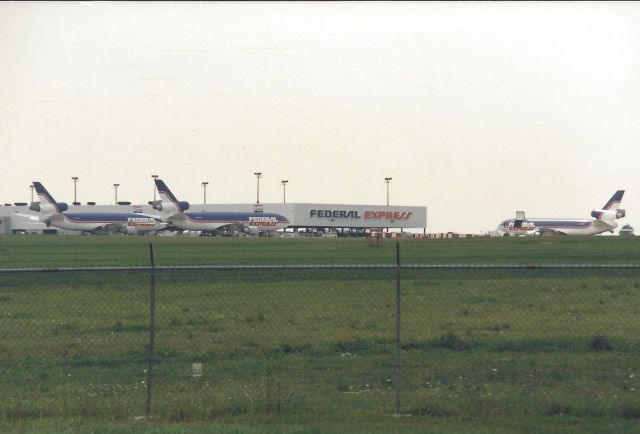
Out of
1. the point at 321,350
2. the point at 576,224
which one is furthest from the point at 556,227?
the point at 321,350

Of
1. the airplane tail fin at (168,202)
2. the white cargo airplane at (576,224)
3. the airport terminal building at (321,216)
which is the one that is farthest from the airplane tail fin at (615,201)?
the airplane tail fin at (168,202)

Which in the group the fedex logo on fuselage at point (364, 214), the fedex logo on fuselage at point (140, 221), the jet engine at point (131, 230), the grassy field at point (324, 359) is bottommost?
the jet engine at point (131, 230)

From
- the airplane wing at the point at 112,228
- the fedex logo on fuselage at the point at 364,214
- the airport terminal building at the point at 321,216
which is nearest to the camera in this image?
the airplane wing at the point at 112,228

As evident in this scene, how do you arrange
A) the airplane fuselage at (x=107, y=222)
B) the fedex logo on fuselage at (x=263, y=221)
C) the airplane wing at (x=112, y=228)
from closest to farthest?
the fedex logo on fuselage at (x=263, y=221)
the airplane fuselage at (x=107, y=222)
the airplane wing at (x=112, y=228)

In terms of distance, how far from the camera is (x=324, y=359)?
49.6 feet

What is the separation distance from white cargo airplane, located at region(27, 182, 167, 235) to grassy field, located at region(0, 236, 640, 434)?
8560 cm

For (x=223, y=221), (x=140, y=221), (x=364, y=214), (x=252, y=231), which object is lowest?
(x=252, y=231)

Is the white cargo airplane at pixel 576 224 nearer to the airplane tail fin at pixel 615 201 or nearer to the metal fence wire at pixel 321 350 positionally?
the airplane tail fin at pixel 615 201

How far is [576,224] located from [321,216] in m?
32.8

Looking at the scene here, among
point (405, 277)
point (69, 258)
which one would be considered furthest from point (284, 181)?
point (405, 277)

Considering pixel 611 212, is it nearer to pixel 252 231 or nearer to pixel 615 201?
pixel 615 201

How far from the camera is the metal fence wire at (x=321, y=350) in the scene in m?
11.8

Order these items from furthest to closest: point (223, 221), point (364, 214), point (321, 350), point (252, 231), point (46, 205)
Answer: point (364, 214), point (46, 205), point (223, 221), point (252, 231), point (321, 350)

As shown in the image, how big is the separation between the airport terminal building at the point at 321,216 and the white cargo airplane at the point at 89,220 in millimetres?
14404
